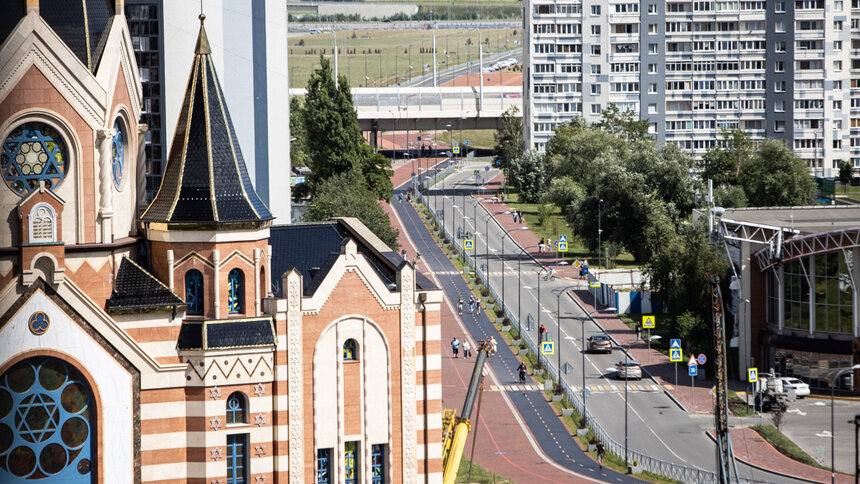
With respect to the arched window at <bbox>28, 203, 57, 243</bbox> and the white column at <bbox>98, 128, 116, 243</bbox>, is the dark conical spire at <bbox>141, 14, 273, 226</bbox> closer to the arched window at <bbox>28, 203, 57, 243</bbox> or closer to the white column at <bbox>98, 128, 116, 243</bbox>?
the white column at <bbox>98, 128, 116, 243</bbox>

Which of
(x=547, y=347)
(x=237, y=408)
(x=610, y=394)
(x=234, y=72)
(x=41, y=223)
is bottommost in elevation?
(x=610, y=394)

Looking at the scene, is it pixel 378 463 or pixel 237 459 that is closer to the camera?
pixel 237 459

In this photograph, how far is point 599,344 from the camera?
15712cm

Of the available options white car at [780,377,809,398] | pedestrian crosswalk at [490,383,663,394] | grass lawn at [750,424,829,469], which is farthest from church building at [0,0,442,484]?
white car at [780,377,809,398]

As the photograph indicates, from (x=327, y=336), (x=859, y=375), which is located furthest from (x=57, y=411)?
(x=859, y=375)

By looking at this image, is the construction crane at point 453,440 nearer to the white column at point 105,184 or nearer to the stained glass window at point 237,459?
the stained glass window at point 237,459

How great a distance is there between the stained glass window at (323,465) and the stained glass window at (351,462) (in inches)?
35.3

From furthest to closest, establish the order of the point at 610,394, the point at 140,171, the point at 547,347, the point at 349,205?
the point at 349,205 < the point at 547,347 < the point at 610,394 < the point at 140,171

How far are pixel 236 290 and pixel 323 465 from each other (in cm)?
942

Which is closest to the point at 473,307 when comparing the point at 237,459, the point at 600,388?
the point at 600,388

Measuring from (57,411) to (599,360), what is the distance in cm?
9421

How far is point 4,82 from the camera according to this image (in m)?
63.0

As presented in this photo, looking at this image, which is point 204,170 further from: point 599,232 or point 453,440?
point 599,232

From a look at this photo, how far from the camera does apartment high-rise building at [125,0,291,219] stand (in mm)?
138375
